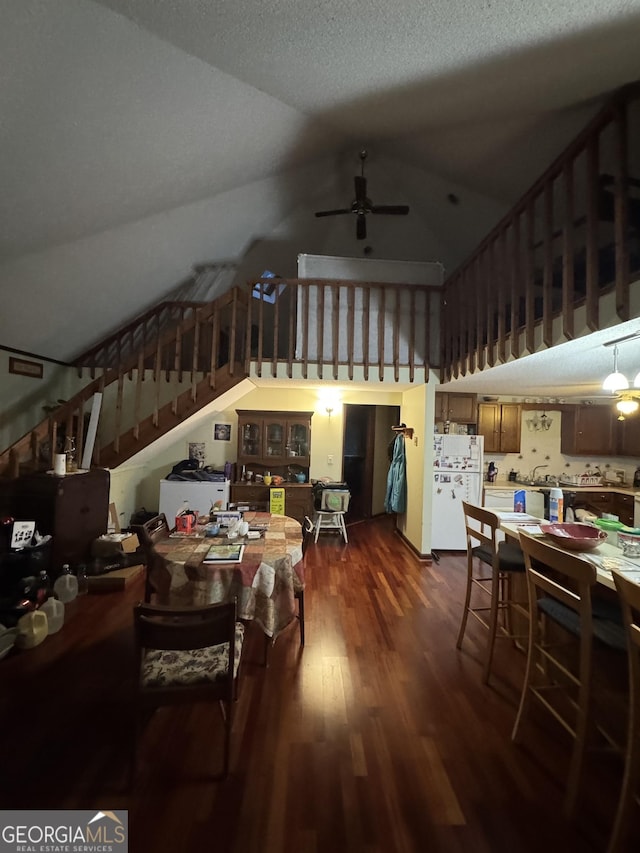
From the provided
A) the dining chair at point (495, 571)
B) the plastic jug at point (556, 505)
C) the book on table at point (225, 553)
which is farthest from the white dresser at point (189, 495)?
the plastic jug at point (556, 505)

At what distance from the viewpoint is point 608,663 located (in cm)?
187

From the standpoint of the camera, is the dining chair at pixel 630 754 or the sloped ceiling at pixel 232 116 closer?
the dining chair at pixel 630 754

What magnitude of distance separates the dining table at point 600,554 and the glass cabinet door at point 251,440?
358cm

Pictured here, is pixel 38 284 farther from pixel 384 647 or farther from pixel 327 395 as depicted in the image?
pixel 384 647

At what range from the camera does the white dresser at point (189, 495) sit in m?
4.75

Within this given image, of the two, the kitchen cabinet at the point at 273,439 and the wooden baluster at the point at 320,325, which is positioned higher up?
the wooden baluster at the point at 320,325

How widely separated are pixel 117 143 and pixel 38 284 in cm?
176

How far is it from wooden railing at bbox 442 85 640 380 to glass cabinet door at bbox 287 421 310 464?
228cm

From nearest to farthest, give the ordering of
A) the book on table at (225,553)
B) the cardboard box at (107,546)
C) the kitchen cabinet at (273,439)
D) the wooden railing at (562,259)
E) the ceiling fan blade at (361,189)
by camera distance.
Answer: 1. the wooden railing at (562,259)
2. the book on table at (225,553)
3. the cardboard box at (107,546)
4. the ceiling fan blade at (361,189)
5. the kitchen cabinet at (273,439)

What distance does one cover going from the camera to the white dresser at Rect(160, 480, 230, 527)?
4.75 meters

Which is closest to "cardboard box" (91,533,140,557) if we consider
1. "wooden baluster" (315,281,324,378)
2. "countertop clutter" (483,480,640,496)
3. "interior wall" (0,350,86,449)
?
"interior wall" (0,350,86,449)

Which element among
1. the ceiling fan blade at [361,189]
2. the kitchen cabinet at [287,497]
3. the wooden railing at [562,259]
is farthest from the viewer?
the kitchen cabinet at [287,497]
